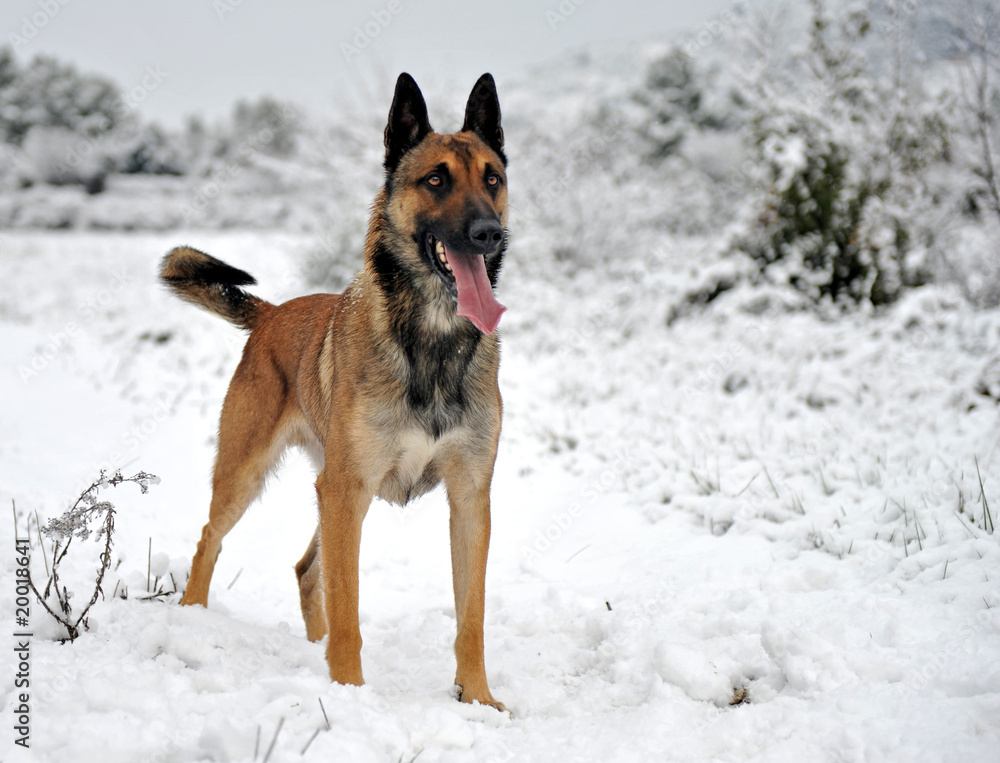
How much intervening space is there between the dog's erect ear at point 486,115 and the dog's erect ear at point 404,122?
0.27 meters

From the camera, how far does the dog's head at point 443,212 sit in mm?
2662

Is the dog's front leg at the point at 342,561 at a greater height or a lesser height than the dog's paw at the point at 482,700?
greater

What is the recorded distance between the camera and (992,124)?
756 centimetres

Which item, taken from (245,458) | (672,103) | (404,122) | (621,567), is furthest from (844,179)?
(672,103)

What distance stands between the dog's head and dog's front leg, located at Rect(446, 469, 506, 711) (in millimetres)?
694

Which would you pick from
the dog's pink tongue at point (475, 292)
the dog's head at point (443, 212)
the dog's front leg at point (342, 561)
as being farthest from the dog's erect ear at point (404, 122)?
the dog's front leg at point (342, 561)

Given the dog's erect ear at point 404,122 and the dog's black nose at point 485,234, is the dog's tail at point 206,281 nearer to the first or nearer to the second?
the dog's erect ear at point 404,122

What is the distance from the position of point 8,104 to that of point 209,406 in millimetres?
32836

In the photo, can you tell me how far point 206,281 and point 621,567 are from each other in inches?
114

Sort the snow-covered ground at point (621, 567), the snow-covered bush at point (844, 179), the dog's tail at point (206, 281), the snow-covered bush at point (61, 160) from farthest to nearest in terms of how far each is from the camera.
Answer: the snow-covered bush at point (61, 160) < the snow-covered bush at point (844, 179) < the dog's tail at point (206, 281) < the snow-covered ground at point (621, 567)

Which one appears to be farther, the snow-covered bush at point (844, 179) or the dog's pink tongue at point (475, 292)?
the snow-covered bush at point (844, 179)

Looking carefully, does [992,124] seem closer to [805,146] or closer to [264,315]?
[805,146]

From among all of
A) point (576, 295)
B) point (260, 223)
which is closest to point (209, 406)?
point (576, 295)

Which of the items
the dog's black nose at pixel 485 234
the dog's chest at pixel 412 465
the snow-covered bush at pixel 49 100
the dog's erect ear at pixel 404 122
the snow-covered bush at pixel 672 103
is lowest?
the dog's chest at pixel 412 465
